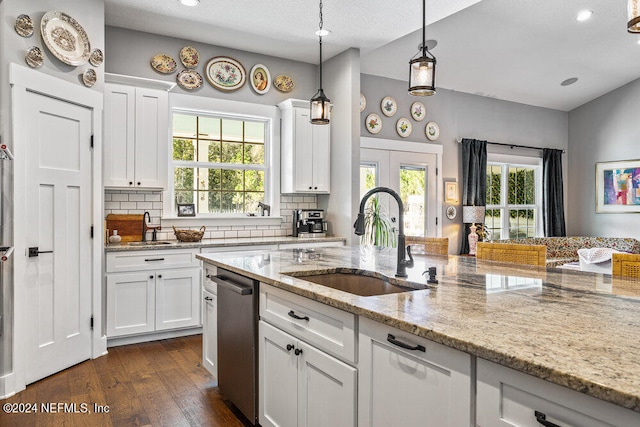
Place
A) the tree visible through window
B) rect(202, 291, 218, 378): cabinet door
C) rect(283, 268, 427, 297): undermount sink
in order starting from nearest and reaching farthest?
rect(283, 268, 427, 297): undermount sink → rect(202, 291, 218, 378): cabinet door → the tree visible through window

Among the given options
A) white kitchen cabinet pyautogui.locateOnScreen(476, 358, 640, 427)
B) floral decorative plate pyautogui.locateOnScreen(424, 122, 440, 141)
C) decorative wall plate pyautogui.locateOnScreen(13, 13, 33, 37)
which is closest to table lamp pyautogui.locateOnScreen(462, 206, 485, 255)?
floral decorative plate pyautogui.locateOnScreen(424, 122, 440, 141)

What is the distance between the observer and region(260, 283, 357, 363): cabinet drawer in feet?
5.51

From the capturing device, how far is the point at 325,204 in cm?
559

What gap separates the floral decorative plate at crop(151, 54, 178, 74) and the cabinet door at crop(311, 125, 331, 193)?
1.62 meters

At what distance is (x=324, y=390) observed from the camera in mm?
1814

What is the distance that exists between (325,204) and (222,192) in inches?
49.2

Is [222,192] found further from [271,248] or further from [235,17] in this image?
[235,17]

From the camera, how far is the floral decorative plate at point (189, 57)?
15.6ft

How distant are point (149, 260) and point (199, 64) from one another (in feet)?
7.17

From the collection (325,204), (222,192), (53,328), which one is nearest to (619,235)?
(325,204)

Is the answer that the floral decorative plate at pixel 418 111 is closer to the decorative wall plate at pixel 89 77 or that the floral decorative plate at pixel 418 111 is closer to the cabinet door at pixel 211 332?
the decorative wall plate at pixel 89 77

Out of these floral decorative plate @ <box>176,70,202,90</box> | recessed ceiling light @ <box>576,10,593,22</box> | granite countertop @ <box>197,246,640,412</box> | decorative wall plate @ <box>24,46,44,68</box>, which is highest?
recessed ceiling light @ <box>576,10,593,22</box>

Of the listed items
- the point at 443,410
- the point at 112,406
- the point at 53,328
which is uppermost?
the point at 443,410

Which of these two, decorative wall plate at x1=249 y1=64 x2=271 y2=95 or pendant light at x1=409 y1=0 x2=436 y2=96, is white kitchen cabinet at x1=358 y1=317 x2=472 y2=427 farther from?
decorative wall plate at x1=249 y1=64 x2=271 y2=95
